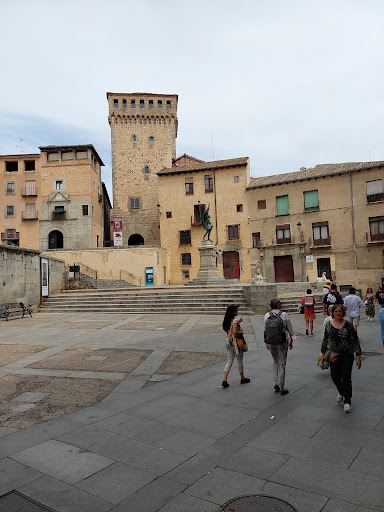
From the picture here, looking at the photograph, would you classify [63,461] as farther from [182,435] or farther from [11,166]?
[11,166]

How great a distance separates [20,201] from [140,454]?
4134 cm

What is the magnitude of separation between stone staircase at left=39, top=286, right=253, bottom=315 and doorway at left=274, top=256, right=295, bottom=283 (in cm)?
1732

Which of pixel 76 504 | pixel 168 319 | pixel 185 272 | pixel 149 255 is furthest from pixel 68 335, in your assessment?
pixel 185 272

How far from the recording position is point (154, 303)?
19.0 metres

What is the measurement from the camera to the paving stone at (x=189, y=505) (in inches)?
117

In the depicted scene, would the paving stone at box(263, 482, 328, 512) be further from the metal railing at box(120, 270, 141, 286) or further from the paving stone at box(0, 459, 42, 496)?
the metal railing at box(120, 270, 141, 286)

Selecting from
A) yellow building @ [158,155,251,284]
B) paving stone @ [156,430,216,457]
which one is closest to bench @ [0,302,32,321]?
paving stone @ [156,430,216,457]

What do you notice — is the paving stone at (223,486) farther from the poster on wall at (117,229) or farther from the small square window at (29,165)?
the small square window at (29,165)

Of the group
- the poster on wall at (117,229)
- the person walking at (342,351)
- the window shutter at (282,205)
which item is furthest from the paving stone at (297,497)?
the poster on wall at (117,229)

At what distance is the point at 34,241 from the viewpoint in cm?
3988

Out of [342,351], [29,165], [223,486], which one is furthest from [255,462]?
[29,165]

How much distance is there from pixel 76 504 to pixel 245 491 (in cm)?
142

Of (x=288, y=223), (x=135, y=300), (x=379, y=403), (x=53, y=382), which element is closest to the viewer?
(x=379, y=403)

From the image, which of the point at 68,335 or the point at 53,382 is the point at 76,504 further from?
the point at 68,335
